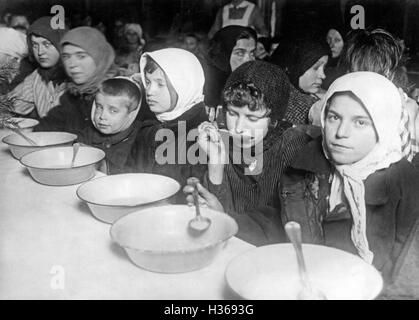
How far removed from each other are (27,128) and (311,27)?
128cm

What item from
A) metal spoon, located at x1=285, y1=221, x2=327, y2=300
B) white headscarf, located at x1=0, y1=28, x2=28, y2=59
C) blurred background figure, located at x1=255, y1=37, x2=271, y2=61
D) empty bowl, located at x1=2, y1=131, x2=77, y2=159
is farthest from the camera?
blurred background figure, located at x1=255, y1=37, x2=271, y2=61

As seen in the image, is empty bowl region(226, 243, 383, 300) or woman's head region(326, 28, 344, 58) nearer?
empty bowl region(226, 243, 383, 300)

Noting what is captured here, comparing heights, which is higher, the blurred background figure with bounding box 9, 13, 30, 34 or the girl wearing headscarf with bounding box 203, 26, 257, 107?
the blurred background figure with bounding box 9, 13, 30, 34

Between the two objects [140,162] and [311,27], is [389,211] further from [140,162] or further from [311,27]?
[311,27]

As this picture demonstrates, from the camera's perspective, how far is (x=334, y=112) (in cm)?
91

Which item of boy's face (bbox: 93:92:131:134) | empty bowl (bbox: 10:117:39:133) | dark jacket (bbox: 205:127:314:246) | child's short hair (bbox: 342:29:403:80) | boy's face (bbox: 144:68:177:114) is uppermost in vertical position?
child's short hair (bbox: 342:29:403:80)

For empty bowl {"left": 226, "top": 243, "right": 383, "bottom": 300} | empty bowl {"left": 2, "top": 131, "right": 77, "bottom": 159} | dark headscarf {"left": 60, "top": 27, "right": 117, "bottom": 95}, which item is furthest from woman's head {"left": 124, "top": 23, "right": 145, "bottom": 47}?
empty bowl {"left": 226, "top": 243, "right": 383, "bottom": 300}

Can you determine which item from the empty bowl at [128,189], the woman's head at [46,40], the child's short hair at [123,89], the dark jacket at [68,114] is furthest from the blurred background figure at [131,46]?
the empty bowl at [128,189]

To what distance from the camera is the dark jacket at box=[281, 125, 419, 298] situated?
0.92 metres

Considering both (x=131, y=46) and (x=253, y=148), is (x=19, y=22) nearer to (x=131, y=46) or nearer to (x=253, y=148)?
(x=131, y=46)

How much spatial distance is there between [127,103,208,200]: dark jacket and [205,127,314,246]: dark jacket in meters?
0.13

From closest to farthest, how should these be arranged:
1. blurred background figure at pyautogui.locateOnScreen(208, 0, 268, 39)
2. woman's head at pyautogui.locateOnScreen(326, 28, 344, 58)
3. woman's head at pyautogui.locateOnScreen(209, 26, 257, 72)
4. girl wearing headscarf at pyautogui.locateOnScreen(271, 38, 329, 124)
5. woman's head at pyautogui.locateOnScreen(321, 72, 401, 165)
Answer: woman's head at pyautogui.locateOnScreen(321, 72, 401, 165) → girl wearing headscarf at pyautogui.locateOnScreen(271, 38, 329, 124) → woman's head at pyautogui.locateOnScreen(326, 28, 344, 58) → woman's head at pyautogui.locateOnScreen(209, 26, 257, 72) → blurred background figure at pyautogui.locateOnScreen(208, 0, 268, 39)

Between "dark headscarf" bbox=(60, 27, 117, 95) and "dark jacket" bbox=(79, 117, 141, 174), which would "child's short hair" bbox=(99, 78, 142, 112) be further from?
"dark headscarf" bbox=(60, 27, 117, 95)
